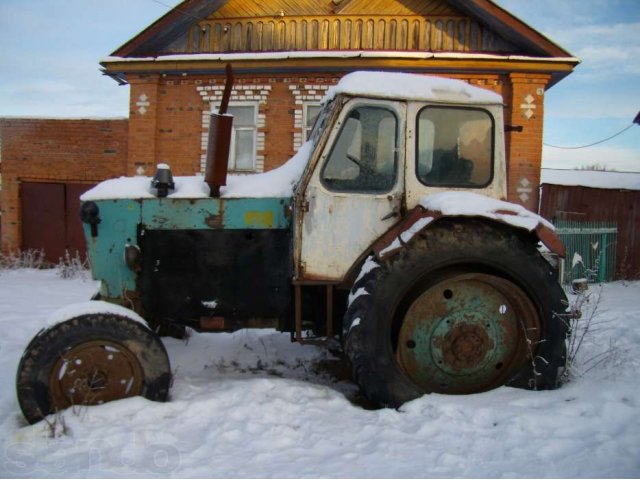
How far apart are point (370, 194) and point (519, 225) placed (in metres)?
0.93

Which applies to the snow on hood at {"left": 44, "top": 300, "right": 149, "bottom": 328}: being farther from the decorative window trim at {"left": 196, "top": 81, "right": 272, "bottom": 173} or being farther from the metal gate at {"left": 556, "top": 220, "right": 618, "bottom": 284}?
the metal gate at {"left": 556, "top": 220, "right": 618, "bottom": 284}

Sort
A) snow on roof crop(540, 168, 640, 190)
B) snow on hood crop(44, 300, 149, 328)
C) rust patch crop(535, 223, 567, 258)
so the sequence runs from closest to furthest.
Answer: snow on hood crop(44, 300, 149, 328), rust patch crop(535, 223, 567, 258), snow on roof crop(540, 168, 640, 190)

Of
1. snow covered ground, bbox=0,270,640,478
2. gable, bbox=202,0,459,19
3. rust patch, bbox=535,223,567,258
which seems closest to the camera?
snow covered ground, bbox=0,270,640,478

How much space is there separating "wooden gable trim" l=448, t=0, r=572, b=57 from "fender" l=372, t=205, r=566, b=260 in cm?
804

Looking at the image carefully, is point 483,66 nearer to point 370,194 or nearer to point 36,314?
point 370,194

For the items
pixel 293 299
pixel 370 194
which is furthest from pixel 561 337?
pixel 293 299

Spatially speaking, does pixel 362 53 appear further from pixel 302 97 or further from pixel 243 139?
pixel 243 139

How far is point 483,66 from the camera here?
30.9 ft

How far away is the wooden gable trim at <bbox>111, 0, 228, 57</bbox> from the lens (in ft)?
32.7

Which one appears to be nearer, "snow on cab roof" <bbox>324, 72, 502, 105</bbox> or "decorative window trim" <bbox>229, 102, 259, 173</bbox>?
"snow on cab roof" <bbox>324, 72, 502, 105</bbox>

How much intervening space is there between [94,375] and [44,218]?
9814 millimetres

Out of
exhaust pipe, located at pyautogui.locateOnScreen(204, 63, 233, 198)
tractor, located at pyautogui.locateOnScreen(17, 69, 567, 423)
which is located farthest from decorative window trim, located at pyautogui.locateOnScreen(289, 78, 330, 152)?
exhaust pipe, located at pyautogui.locateOnScreen(204, 63, 233, 198)

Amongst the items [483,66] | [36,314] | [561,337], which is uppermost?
[483,66]

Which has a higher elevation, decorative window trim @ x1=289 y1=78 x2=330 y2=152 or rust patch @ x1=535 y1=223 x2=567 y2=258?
decorative window trim @ x1=289 y1=78 x2=330 y2=152
